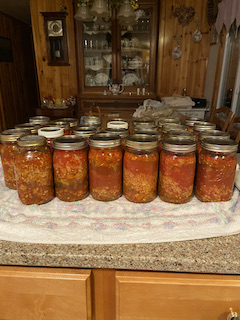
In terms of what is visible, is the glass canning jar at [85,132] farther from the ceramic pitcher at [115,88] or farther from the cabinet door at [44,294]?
the ceramic pitcher at [115,88]

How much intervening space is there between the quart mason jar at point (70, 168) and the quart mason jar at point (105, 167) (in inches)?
0.9

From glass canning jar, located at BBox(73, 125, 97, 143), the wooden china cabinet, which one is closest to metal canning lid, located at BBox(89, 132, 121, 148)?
glass canning jar, located at BBox(73, 125, 97, 143)

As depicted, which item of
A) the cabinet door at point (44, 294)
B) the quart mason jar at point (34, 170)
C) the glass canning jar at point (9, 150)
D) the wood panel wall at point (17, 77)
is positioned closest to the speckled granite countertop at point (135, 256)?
the cabinet door at point (44, 294)

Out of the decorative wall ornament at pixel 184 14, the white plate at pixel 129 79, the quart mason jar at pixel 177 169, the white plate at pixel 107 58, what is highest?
the decorative wall ornament at pixel 184 14

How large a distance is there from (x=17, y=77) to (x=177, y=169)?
5.25m

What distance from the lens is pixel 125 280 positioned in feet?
1.80

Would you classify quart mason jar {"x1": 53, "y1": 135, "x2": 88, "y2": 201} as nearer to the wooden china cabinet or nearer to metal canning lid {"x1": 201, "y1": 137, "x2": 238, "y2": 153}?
metal canning lid {"x1": 201, "y1": 137, "x2": 238, "y2": 153}

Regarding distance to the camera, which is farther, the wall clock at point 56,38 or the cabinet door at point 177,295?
the wall clock at point 56,38

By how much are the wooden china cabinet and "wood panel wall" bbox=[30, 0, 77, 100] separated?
13 centimetres

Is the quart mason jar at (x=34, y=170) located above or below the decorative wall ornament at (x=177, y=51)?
below

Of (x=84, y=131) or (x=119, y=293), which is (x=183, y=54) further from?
(x=119, y=293)

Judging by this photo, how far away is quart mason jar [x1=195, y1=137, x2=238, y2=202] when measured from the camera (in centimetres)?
66

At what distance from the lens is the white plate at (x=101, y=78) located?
11.6 feet

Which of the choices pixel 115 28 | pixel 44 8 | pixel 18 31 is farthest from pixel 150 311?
pixel 18 31
